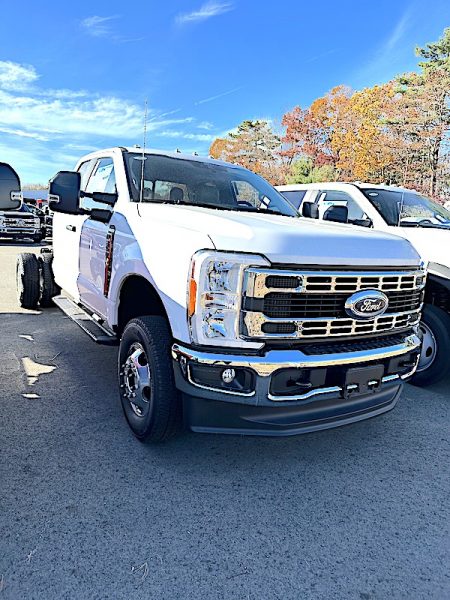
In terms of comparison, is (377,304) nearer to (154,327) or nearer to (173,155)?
(154,327)

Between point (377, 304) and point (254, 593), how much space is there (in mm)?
1698

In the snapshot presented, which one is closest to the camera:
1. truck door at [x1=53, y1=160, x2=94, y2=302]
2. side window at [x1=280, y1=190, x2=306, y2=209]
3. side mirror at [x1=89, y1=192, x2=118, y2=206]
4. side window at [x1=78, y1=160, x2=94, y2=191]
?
side mirror at [x1=89, y1=192, x2=118, y2=206]

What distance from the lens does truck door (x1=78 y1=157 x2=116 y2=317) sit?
402 cm

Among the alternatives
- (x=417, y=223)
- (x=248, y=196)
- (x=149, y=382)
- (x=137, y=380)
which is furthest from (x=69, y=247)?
(x=417, y=223)

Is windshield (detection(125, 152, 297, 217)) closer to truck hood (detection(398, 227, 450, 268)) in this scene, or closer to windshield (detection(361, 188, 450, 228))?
truck hood (detection(398, 227, 450, 268))

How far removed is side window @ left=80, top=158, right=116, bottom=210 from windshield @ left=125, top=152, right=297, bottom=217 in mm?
250

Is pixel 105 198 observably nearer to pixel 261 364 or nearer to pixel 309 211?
pixel 309 211

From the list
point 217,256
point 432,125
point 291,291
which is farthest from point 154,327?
point 432,125

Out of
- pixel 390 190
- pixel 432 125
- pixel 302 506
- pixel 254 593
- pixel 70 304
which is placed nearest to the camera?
pixel 254 593

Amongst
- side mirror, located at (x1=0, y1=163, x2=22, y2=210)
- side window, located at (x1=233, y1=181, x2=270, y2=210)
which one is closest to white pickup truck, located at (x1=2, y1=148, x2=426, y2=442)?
side mirror, located at (x1=0, y1=163, x2=22, y2=210)

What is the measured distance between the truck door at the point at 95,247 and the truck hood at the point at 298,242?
40.1 inches

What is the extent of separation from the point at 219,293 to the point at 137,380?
1016mm

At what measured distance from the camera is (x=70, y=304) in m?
5.16

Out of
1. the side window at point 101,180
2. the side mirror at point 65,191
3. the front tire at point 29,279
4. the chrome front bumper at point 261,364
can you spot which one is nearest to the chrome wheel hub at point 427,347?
the chrome front bumper at point 261,364
